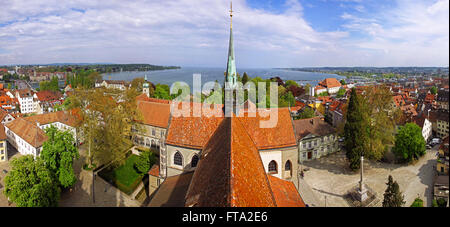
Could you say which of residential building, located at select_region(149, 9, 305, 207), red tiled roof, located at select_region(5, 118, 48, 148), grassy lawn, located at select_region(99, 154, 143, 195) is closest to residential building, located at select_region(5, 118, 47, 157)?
red tiled roof, located at select_region(5, 118, 48, 148)

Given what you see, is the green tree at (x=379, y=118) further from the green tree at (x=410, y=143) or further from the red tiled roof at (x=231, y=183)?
the red tiled roof at (x=231, y=183)

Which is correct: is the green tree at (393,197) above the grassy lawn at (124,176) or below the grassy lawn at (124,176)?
above

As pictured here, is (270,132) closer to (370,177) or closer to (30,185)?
(370,177)

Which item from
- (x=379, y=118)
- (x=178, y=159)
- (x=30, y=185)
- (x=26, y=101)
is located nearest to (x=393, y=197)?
(x=379, y=118)

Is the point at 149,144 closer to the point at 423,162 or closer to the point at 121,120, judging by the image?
the point at 121,120

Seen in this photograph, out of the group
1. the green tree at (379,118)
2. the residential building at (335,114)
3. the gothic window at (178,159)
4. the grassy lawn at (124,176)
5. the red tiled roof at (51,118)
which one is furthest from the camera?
the residential building at (335,114)

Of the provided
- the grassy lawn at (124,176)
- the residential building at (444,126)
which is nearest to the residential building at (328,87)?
the grassy lawn at (124,176)
